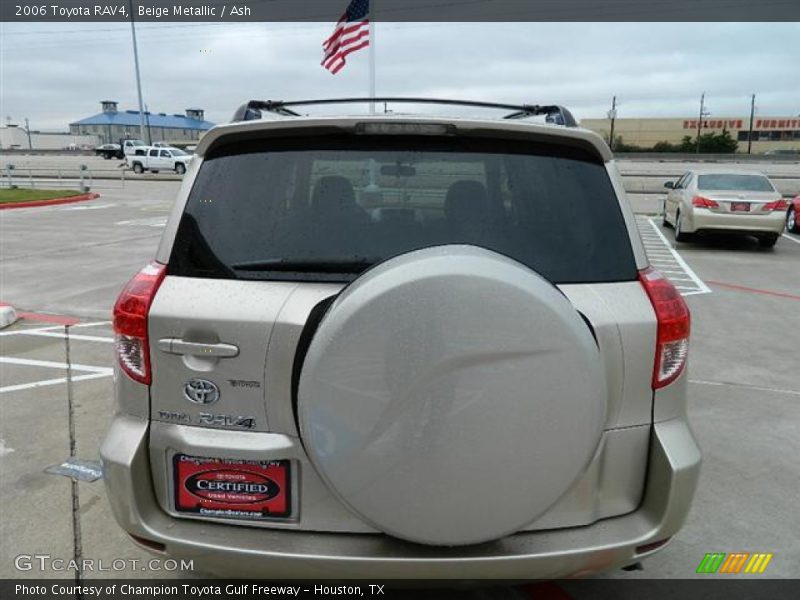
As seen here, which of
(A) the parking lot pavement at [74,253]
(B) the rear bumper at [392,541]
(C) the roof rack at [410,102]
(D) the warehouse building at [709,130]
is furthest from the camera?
(D) the warehouse building at [709,130]

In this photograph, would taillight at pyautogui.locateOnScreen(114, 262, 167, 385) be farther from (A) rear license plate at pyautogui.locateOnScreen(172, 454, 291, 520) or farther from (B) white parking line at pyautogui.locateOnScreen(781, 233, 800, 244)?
(B) white parking line at pyautogui.locateOnScreen(781, 233, 800, 244)

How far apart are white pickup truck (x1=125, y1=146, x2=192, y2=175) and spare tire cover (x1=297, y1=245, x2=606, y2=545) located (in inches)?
1637

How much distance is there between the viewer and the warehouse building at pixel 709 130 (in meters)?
91.8

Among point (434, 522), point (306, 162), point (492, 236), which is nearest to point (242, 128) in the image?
point (306, 162)

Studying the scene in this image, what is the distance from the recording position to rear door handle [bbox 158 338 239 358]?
1.96m

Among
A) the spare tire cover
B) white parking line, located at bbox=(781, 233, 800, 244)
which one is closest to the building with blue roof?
white parking line, located at bbox=(781, 233, 800, 244)

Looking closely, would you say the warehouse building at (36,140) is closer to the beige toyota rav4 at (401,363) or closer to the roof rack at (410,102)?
the roof rack at (410,102)

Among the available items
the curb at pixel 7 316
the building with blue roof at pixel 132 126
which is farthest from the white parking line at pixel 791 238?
the building with blue roof at pixel 132 126

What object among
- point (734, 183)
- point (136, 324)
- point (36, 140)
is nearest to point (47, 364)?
point (136, 324)

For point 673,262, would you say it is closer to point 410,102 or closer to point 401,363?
point 410,102

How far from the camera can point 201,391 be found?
6.56 feet

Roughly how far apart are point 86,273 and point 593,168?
352 inches

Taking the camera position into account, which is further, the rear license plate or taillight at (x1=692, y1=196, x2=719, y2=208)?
taillight at (x1=692, y1=196, x2=719, y2=208)

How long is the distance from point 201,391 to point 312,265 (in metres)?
0.53
